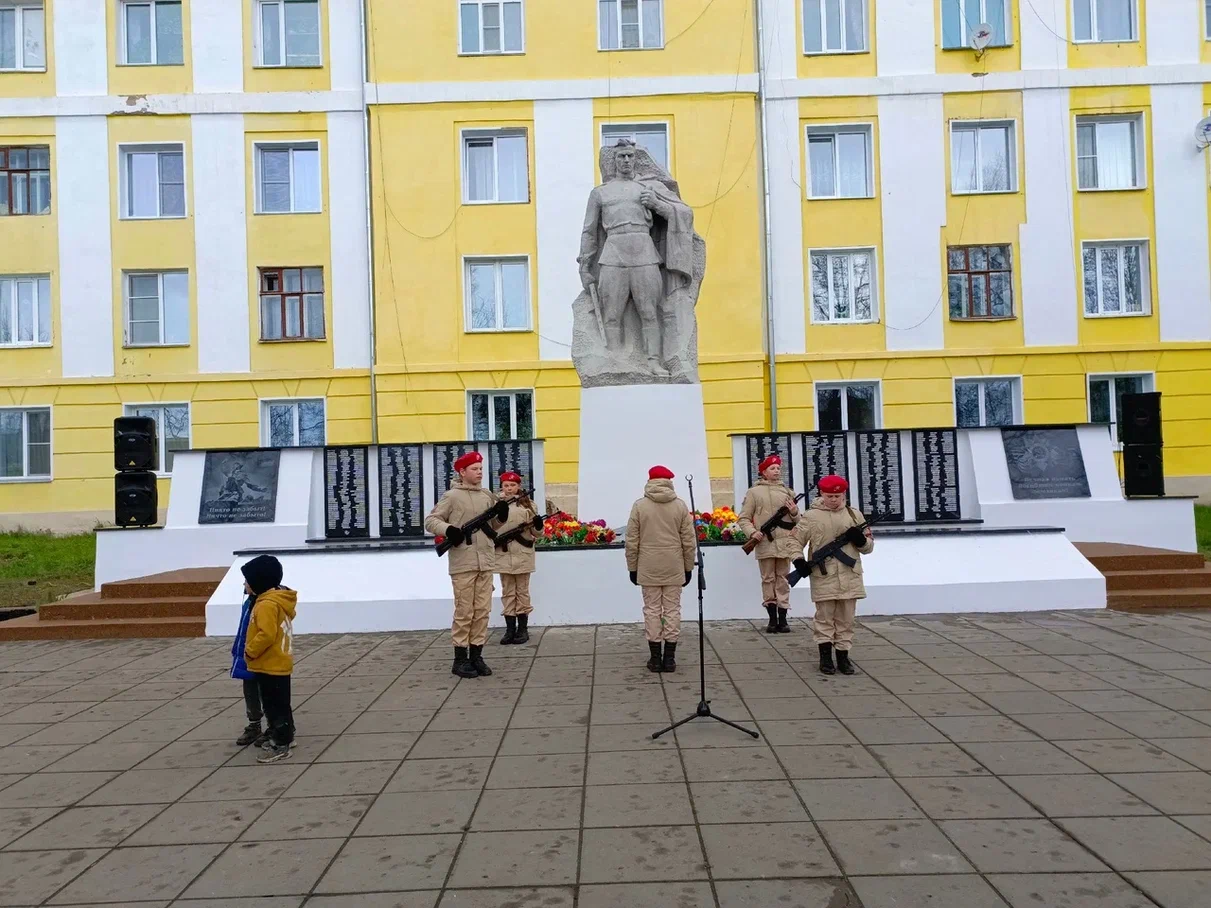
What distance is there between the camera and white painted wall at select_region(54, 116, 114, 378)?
19.1 meters

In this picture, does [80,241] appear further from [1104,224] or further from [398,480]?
[1104,224]

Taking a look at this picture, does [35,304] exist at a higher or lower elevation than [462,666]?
higher

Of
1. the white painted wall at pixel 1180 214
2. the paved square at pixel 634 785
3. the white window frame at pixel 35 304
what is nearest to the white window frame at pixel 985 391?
the white painted wall at pixel 1180 214

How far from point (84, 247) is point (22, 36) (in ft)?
15.7

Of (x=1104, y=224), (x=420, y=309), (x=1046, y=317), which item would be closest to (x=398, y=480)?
(x=420, y=309)

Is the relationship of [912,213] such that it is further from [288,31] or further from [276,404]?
[276,404]

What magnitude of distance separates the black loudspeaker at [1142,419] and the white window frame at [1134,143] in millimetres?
10014

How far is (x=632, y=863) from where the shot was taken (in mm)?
3553

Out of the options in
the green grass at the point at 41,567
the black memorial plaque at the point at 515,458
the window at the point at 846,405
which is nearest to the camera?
the black memorial plaque at the point at 515,458

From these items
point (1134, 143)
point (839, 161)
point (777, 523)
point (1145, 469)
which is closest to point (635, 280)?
point (777, 523)

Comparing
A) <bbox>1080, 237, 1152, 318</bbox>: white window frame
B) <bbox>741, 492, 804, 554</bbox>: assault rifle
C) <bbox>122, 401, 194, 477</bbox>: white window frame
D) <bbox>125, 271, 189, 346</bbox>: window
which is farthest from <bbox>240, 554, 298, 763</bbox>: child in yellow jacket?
<bbox>1080, 237, 1152, 318</bbox>: white window frame

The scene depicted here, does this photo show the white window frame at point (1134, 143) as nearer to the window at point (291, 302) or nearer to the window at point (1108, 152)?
the window at point (1108, 152)

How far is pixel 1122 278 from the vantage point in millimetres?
19188

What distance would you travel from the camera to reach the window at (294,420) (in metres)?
19.3
